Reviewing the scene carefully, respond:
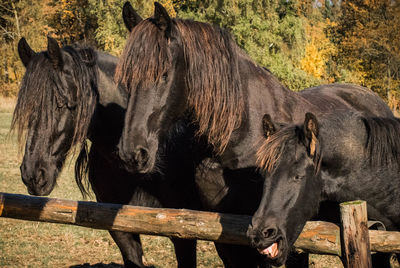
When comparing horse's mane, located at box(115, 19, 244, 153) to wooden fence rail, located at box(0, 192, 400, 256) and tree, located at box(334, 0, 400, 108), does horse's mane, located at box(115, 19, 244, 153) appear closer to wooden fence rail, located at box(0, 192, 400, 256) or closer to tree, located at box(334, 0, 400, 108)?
wooden fence rail, located at box(0, 192, 400, 256)

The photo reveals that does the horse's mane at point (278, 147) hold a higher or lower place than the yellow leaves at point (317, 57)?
higher

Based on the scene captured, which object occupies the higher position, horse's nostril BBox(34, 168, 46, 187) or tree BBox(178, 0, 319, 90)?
horse's nostril BBox(34, 168, 46, 187)

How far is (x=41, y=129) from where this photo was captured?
327 centimetres

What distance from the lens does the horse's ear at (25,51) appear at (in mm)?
3502

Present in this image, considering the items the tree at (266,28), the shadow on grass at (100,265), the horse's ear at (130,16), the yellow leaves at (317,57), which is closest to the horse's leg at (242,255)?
the horse's ear at (130,16)

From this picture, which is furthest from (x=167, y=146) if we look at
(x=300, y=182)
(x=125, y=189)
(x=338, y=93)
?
(x=338, y=93)

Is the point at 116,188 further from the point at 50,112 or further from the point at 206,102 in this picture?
the point at 206,102

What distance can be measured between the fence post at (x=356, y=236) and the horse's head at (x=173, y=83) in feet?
3.45

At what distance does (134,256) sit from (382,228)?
7.12 feet

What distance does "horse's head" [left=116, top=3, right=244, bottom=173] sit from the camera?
2879 mm

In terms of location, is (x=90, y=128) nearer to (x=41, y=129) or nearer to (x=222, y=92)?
(x=41, y=129)

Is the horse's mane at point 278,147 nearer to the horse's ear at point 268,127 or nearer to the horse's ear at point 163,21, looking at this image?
the horse's ear at point 268,127

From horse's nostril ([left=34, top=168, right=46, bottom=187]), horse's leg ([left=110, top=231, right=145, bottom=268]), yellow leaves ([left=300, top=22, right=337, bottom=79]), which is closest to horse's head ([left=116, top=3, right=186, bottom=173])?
horse's nostril ([left=34, top=168, right=46, bottom=187])

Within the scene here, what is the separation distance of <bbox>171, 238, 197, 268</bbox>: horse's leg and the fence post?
1964 millimetres
